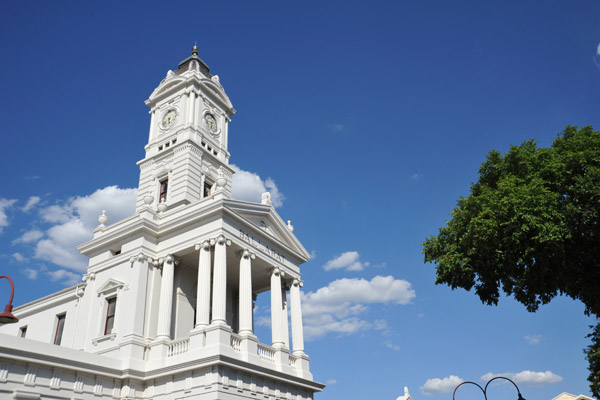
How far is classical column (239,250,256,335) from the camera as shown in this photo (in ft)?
81.9

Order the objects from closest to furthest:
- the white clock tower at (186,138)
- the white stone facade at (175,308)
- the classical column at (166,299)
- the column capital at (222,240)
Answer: the white stone facade at (175,308)
the classical column at (166,299)
the column capital at (222,240)
the white clock tower at (186,138)

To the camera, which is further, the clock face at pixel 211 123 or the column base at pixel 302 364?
the clock face at pixel 211 123

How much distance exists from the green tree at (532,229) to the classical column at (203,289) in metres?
11.8

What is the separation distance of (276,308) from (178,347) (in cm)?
632

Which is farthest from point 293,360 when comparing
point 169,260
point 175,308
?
point 169,260

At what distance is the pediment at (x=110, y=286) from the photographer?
26.3 metres

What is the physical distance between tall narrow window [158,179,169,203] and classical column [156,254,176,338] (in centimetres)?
834

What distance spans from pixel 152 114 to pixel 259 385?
80.5 feet

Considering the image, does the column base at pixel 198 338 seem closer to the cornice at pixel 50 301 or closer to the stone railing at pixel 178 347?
the stone railing at pixel 178 347

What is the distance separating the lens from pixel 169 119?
3762 centimetres

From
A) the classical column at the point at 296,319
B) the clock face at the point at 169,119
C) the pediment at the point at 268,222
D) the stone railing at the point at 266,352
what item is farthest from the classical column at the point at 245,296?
the clock face at the point at 169,119

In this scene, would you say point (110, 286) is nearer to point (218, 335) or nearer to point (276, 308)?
point (218, 335)

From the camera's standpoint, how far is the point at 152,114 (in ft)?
129

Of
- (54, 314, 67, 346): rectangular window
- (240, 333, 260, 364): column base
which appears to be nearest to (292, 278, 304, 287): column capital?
(240, 333, 260, 364): column base
